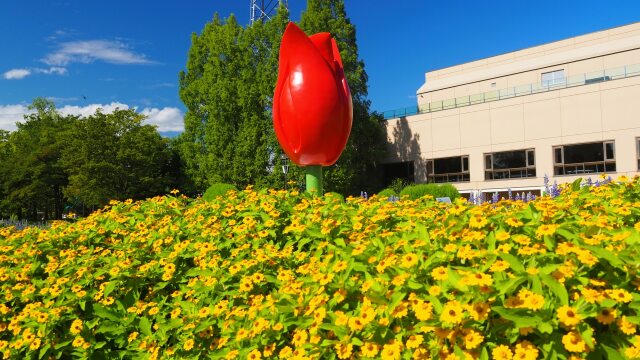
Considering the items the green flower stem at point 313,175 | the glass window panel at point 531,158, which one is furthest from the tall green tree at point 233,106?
the green flower stem at point 313,175

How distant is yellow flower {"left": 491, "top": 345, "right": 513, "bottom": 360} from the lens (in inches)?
70.6

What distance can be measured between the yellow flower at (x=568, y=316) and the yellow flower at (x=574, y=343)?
4 centimetres

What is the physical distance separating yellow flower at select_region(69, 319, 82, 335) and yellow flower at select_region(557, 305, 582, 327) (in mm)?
2940

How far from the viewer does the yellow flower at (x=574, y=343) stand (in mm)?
1674

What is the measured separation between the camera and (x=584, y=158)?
2375 cm

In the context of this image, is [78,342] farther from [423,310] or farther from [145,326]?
[423,310]

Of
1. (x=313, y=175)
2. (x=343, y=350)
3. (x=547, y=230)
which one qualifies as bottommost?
(x=343, y=350)

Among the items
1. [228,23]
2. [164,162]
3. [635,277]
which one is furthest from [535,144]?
[635,277]

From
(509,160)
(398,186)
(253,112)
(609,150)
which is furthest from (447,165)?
(253,112)

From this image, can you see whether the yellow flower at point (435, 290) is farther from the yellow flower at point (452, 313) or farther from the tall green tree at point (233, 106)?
the tall green tree at point (233, 106)

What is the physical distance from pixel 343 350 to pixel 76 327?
6.78 ft

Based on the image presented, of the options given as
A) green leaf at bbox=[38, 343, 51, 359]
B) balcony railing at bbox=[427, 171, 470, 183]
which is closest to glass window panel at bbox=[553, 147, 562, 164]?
balcony railing at bbox=[427, 171, 470, 183]

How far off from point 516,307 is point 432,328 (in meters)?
0.34

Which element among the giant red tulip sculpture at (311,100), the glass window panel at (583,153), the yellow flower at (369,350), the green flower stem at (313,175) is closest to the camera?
the yellow flower at (369,350)
